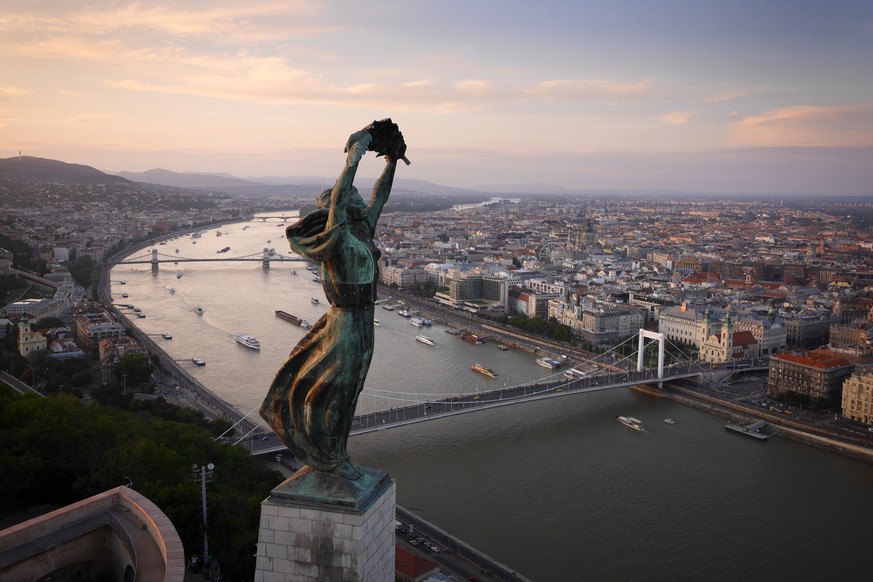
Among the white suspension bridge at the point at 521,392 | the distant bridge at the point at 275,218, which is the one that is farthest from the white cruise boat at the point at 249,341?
the distant bridge at the point at 275,218

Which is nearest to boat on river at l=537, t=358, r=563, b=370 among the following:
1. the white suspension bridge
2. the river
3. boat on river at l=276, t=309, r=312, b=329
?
the white suspension bridge

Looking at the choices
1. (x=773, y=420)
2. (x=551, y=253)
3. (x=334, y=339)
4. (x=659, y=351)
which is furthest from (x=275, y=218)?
(x=334, y=339)

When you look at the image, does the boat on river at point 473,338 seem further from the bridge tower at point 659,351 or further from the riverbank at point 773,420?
the riverbank at point 773,420

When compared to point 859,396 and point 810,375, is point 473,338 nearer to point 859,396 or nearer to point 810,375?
point 810,375

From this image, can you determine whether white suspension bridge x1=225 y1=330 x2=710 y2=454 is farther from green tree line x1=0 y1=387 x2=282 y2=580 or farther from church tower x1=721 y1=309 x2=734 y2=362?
green tree line x1=0 y1=387 x2=282 y2=580

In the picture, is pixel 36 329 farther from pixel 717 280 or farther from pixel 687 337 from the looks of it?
pixel 717 280
